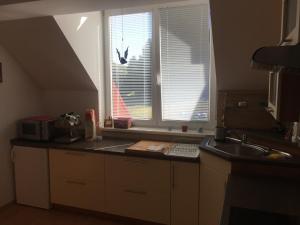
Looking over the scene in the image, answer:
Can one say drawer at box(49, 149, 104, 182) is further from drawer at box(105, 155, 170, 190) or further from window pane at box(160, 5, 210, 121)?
window pane at box(160, 5, 210, 121)

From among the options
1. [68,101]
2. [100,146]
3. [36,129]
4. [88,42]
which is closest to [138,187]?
[100,146]

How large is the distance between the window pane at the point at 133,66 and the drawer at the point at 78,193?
3.09ft

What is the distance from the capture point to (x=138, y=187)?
2512mm

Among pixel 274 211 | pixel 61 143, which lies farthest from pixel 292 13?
pixel 61 143

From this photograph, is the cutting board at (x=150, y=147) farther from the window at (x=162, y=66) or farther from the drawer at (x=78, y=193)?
the drawer at (x=78, y=193)

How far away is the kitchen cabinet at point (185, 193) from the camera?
233 centimetres

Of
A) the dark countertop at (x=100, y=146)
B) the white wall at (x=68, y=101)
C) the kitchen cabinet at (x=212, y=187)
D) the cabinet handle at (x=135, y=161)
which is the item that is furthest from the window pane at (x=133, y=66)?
the kitchen cabinet at (x=212, y=187)

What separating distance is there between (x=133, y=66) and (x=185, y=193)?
5.06 feet

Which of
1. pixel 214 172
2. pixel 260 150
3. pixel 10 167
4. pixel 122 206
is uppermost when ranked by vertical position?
pixel 260 150

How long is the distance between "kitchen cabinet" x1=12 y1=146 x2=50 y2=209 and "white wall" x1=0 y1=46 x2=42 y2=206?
0.09 m

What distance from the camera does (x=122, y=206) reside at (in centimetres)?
260

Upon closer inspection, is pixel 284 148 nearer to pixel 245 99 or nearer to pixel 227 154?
pixel 227 154

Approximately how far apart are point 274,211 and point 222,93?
5.44 feet

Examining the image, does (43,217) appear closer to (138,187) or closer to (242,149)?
(138,187)
